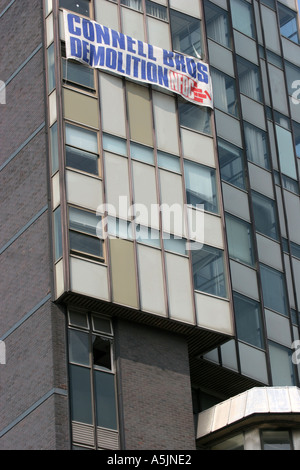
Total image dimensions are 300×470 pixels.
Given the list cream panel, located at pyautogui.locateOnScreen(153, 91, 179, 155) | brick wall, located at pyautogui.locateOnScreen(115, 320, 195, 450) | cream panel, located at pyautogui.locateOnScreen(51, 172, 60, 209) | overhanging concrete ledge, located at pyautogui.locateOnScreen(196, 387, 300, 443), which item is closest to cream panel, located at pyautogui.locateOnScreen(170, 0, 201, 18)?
cream panel, located at pyautogui.locateOnScreen(153, 91, 179, 155)

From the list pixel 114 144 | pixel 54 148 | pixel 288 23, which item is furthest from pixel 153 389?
pixel 288 23

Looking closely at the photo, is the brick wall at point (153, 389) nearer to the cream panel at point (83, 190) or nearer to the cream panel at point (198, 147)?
the cream panel at point (83, 190)

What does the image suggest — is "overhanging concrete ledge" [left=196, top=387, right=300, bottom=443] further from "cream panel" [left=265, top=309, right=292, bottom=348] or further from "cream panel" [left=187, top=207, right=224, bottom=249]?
"cream panel" [left=265, top=309, right=292, bottom=348]

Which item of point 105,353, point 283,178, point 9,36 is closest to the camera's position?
point 105,353

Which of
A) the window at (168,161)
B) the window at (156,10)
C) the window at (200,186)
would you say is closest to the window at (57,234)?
the window at (168,161)

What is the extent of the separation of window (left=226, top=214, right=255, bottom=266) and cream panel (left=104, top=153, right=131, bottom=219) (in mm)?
5638

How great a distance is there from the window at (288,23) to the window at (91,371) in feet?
72.5

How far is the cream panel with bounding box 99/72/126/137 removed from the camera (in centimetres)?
3788

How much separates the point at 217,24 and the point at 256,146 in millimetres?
5273

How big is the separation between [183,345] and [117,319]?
2584 millimetres

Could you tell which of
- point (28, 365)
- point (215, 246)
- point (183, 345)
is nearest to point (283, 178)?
point (215, 246)

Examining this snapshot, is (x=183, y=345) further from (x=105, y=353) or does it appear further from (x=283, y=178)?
(x=283, y=178)

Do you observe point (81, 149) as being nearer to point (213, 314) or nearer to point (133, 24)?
point (133, 24)

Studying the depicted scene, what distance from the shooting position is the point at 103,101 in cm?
3812
